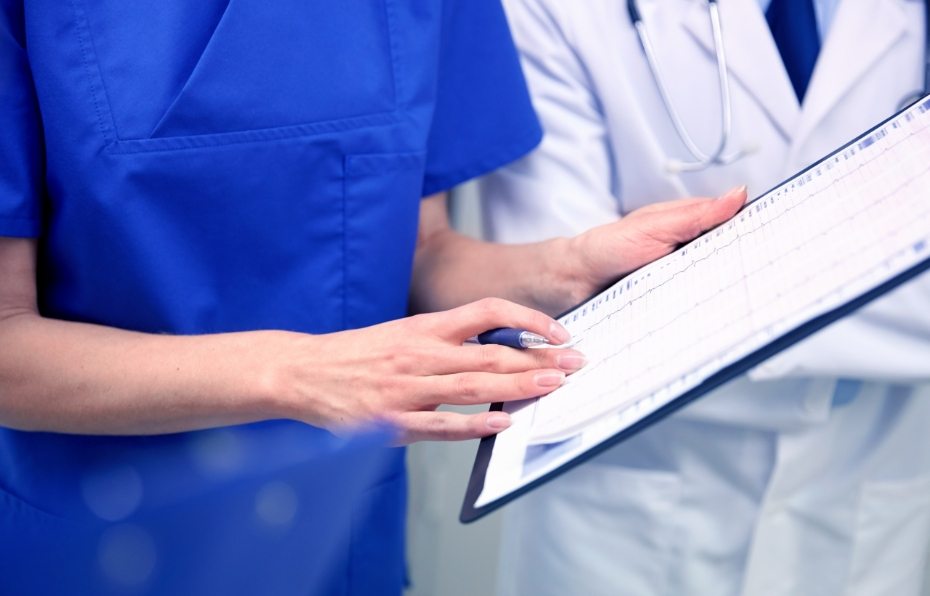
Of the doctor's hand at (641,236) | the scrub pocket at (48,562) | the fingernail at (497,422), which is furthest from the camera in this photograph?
the doctor's hand at (641,236)

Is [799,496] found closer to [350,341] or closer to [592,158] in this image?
[592,158]

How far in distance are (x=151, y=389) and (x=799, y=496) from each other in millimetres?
702

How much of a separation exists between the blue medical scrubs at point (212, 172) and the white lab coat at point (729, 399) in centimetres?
15

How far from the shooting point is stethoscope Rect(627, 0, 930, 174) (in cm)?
103

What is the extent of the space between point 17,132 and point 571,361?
0.47 m

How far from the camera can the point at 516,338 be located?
754 millimetres

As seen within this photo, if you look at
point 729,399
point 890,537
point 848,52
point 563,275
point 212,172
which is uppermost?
point 848,52

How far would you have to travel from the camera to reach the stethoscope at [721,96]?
1031 millimetres

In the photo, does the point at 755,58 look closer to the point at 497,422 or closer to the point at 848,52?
the point at 848,52

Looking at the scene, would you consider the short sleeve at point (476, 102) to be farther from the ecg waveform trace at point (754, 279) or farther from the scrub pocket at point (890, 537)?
the scrub pocket at point (890, 537)

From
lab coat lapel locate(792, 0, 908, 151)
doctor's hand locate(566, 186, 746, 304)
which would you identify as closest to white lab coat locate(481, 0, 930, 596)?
lab coat lapel locate(792, 0, 908, 151)

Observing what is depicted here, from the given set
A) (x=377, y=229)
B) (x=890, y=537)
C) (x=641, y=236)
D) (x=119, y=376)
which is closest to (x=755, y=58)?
(x=641, y=236)

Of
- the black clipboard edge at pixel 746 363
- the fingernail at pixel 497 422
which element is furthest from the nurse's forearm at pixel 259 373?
the black clipboard edge at pixel 746 363

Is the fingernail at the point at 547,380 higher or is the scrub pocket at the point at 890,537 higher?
the fingernail at the point at 547,380
